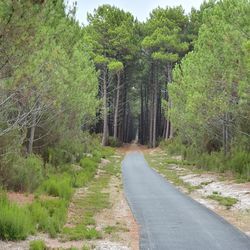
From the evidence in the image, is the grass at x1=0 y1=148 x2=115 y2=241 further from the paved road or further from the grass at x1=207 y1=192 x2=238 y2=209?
the grass at x1=207 y1=192 x2=238 y2=209

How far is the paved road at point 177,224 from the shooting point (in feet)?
27.5

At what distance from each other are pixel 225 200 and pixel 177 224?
3940 millimetres

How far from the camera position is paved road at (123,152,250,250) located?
8.39 meters

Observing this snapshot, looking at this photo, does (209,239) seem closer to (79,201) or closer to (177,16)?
(79,201)

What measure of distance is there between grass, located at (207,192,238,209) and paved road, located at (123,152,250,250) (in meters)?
0.78

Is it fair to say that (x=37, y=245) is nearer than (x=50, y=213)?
Yes

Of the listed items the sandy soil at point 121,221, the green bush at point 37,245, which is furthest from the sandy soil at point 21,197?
the green bush at point 37,245

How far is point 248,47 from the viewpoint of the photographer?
11258 millimetres

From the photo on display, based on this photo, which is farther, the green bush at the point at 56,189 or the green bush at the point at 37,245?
the green bush at the point at 56,189

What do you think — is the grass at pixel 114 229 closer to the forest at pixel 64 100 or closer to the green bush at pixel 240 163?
the forest at pixel 64 100

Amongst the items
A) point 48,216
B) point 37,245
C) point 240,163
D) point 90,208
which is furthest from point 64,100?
point 37,245

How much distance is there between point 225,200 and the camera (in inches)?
535

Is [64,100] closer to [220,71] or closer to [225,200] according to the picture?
[220,71]

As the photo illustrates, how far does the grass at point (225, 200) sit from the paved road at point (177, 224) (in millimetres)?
776
